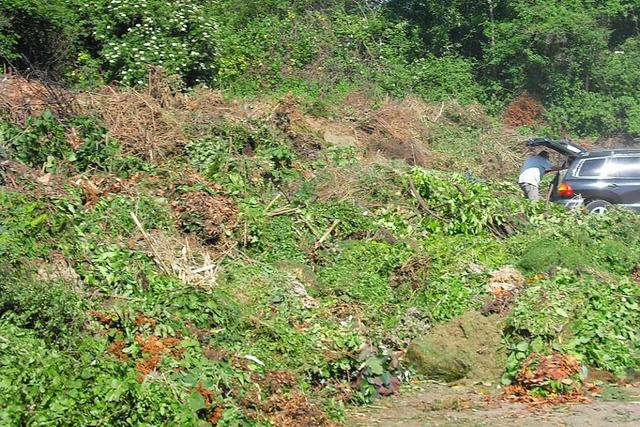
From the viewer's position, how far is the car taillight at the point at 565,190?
17.0m

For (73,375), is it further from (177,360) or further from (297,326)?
(297,326)

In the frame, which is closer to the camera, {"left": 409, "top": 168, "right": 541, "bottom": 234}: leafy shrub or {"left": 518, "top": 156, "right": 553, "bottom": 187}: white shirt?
{"left": 409, "top": 168, "right": 541, "bottom": 234}: leafy shrub

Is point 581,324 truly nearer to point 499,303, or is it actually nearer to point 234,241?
point 499,303

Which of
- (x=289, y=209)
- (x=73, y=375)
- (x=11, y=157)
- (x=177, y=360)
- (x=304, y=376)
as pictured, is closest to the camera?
(x=73, y=375)

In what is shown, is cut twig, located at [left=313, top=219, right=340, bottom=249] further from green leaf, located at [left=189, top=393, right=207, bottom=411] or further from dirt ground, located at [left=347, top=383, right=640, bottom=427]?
green leaf, located at [left=189, top=393, right=207, bottom=411]

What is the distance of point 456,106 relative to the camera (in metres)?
23.9

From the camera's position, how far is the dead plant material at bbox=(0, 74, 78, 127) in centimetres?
1300

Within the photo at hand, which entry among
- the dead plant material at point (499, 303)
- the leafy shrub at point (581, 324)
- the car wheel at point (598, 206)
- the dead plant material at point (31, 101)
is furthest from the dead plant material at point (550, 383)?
the dead plant material at point (31, 101)

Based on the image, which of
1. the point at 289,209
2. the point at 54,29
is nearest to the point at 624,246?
the point at 289,209

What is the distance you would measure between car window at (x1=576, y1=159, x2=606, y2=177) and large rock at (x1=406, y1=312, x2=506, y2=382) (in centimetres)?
708

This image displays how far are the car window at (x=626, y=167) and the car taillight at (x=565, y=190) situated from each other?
0.89m

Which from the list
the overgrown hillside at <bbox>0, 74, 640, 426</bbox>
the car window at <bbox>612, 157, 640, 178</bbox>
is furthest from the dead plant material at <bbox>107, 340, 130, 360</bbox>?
the car window at <bbox>612, 157, 640, 178</bbox>

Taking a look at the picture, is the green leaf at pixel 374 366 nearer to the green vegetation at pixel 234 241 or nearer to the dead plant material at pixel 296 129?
the green vegetation at pixel 234 241

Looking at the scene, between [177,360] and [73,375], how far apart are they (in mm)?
1136
